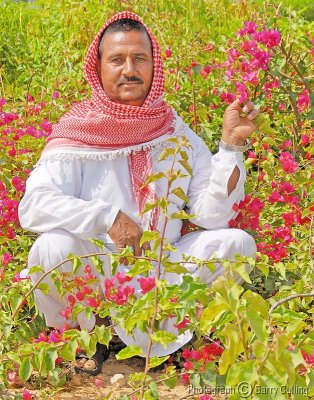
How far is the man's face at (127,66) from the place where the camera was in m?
3.48

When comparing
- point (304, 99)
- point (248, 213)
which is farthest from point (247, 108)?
point (304, 99)

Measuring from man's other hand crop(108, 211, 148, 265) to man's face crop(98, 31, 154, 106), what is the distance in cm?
53

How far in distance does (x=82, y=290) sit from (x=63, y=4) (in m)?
4.67

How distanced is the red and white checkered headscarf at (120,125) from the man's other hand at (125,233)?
0.62 ft

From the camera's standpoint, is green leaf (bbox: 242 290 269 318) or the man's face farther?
the man's face

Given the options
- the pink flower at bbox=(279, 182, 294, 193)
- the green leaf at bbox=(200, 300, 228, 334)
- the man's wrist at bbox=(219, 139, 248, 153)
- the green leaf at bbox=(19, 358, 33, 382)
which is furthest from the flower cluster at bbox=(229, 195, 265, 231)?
the green leaf at bbox=(200, 300, 228, 334)

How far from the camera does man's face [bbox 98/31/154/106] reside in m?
3.48

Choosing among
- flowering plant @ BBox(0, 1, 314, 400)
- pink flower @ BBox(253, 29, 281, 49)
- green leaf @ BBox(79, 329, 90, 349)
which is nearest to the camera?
flowering plant @ BBox(0, 1, 314, 400)

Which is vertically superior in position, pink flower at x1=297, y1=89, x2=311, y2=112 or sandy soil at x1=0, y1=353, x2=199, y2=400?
pink flower at x1=297, y1=89, x2=311, y2=112

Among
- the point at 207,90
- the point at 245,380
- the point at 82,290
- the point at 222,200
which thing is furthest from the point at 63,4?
the point at 245,380

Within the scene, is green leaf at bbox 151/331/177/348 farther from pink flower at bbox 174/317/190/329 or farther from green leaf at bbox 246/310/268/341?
green leaf at bbox 246/310/268/341

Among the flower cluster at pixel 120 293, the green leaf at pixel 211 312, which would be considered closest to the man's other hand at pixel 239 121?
the flower cluster at pixel 120 293

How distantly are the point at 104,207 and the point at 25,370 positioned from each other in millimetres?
913

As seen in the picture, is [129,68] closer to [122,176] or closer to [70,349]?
[122,176]
